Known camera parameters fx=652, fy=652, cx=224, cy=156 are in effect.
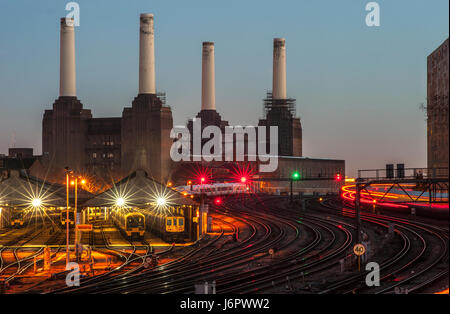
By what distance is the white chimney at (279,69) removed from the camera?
136250 mm

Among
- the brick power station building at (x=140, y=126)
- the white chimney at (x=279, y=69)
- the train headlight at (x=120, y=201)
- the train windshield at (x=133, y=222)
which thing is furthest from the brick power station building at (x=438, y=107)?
the white chimney at (x=279, y=69)

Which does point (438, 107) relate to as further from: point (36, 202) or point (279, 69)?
point (279, 69)

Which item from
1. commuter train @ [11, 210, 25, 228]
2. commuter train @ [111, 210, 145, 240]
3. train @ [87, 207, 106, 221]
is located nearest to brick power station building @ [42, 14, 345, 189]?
train @ [87, 207, 106, 221]

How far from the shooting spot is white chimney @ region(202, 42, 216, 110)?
5364 inches

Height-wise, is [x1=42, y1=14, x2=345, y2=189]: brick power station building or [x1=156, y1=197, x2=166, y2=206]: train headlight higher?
[x1=42, y1=14, x2=345, y2=189]: brick power station building

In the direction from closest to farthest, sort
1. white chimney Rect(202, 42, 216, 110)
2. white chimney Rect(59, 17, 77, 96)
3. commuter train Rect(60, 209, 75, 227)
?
commuter train Rect(60, 209, 75, 227) → white chimney Rect(59, 17, 77, 96) → white chimney Rect(202, 42, 216, 110)

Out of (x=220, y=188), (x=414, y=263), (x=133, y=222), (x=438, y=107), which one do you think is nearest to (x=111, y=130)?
(x=220, y=188)

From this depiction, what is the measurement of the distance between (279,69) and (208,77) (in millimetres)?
15165

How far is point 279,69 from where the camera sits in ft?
453

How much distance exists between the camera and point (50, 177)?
11350 centimetres

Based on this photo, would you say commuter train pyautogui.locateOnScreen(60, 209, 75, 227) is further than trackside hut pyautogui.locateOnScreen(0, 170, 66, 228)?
Yes

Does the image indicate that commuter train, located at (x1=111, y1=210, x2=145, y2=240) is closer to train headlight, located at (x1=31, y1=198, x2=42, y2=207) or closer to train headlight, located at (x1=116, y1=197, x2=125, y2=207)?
train headlight, located at (x1=116, y1=197, x2=125, y2=207)

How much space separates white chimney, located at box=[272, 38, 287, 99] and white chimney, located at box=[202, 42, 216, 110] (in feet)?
43.2
